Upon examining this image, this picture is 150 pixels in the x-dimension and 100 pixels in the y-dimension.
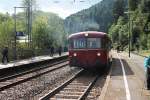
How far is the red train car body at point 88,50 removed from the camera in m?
27.0

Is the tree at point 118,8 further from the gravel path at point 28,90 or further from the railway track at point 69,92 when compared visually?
the railway track at point 69,92

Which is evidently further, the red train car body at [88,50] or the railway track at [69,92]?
the red train car body at [88,50]

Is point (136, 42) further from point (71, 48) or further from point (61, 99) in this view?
point (61, 99)

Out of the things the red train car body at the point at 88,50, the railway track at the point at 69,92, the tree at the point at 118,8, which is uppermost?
the tree at the point at 118,8

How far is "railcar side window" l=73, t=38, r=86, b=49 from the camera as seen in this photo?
2736cm

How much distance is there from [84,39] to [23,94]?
10.7m

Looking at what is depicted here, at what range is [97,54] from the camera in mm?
26922

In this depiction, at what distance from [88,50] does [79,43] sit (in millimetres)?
906

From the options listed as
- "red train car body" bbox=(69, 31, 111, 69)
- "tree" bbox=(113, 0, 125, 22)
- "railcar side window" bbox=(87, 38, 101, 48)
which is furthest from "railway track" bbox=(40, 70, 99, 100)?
"tree" bbox=(113, 0, 125, 22)

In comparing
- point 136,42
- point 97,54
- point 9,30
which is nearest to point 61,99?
point 97,54

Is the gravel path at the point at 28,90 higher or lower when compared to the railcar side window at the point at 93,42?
lower

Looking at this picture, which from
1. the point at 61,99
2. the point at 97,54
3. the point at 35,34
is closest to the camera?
the point at 61,99

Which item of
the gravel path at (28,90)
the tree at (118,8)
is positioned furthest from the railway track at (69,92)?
the tree at (118,8)

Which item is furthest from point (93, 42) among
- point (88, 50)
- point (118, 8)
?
point (118, 8)
